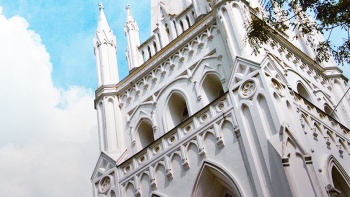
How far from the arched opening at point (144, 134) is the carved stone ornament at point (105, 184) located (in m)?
1.60

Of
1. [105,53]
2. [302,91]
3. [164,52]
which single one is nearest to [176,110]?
[164,52]

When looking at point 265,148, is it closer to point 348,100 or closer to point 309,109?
point 309,109

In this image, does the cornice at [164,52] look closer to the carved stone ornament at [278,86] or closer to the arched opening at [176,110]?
the arched opening at [176,110]

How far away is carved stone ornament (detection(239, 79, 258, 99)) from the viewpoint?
13.1m

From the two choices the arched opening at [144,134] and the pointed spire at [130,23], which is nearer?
the arched opening at [144,134]

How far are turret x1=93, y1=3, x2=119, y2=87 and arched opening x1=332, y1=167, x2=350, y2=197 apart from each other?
8.83 meters

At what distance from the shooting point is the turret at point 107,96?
17016mm

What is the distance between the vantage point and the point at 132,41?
67.7ft

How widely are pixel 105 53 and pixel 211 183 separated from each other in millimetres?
8488

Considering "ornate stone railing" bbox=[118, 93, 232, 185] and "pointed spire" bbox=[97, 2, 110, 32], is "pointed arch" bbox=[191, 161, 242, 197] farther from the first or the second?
"pointed spire" bbox=[97, 2, 110, 32]

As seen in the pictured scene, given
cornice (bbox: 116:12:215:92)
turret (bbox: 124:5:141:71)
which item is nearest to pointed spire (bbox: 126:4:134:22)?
turret (bbox: 124:5:141:71)

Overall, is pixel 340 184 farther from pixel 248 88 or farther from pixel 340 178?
pixel 248 88

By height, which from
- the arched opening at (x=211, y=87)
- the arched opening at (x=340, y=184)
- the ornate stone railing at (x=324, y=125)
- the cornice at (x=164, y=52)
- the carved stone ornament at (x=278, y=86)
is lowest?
the arched opening at (x=340, y=184)

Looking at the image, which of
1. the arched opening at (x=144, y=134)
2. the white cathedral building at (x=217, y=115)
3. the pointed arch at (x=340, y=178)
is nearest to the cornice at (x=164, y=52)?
the white cathedral building at (x=217, y=115)
